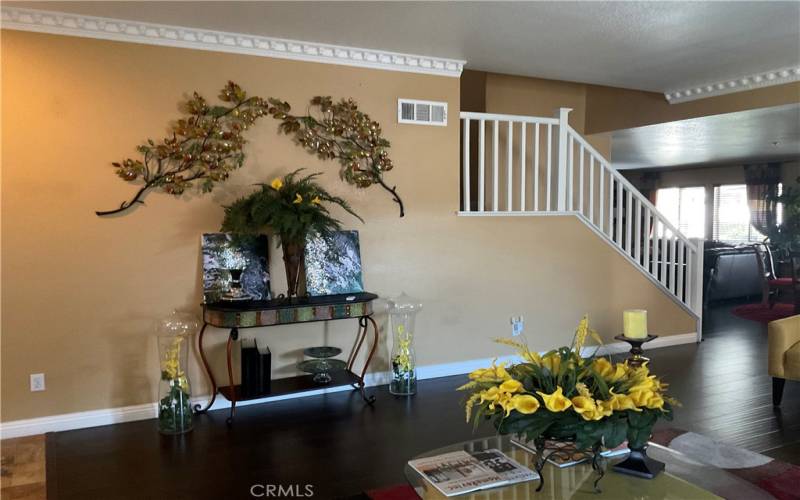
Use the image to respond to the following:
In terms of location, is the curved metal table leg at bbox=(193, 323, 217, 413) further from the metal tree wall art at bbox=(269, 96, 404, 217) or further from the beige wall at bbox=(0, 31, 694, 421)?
the metal tree wall art at bbox=(269, 96, 404, 217)

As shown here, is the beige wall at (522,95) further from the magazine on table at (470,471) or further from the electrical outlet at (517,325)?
the magazine on table at (470,471)

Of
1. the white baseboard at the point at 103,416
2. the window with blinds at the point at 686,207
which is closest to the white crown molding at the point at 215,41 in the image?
the white baseboard at the point at 103,416

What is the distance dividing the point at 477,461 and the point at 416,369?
2298 mm

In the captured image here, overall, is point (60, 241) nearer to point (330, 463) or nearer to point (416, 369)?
point (330, 463)

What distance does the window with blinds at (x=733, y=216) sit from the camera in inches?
434

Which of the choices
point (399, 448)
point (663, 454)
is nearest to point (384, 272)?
point (399, 448)

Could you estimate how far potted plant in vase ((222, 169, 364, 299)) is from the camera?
3.77 metres

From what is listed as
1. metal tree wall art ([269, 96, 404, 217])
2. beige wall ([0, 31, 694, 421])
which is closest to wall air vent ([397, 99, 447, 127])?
beige wall ([0, 31, 694, 421])

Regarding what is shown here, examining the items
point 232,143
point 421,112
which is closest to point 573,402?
point 232,143

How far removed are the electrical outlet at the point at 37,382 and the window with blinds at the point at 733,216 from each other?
36.6ft

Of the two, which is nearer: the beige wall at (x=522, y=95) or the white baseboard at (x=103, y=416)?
the white baseboard at (x=103, y=416)

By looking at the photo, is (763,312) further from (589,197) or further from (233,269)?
(233,269)

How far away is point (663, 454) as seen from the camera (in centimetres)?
252

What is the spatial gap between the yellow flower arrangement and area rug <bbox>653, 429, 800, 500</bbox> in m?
1.19
